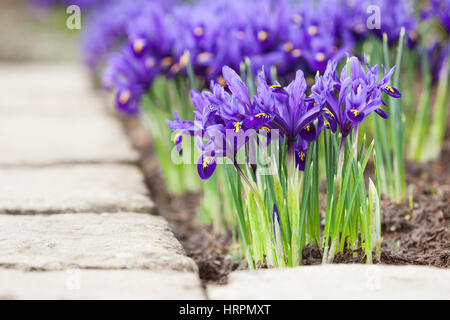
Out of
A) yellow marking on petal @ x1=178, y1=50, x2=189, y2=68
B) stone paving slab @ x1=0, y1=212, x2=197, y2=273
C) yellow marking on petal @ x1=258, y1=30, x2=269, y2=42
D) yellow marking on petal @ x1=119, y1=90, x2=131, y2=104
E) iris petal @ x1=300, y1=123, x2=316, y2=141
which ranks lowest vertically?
stone paving slab @ x1=0, y1=212, x2=197, y2=273

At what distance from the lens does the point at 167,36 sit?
102 inches

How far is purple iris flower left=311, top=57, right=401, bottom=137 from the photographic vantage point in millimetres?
1460

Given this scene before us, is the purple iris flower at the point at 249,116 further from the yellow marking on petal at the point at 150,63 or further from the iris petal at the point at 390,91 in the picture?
the yellow marking on petal at the point at 150,63

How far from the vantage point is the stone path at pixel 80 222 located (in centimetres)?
144

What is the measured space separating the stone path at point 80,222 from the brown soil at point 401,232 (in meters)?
0.21

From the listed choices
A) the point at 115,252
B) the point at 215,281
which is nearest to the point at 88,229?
the point at 115,252

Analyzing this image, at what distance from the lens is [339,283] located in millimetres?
1420

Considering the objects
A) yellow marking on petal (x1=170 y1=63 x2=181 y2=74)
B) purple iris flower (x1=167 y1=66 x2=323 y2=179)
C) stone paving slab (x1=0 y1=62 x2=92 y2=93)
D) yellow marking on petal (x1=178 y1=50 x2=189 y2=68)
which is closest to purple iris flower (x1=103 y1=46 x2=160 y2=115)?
yellow marking on petal (x1=170 y1=63 x2=181 y2=74)

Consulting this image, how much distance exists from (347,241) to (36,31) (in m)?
9.21

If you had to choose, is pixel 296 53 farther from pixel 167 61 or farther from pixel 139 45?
pixel 139 45

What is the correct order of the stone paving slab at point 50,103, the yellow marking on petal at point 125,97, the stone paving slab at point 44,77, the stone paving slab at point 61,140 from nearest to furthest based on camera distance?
the yellow marking on petal at point 125,97 < the stone paving slab at point 61,140 < the stone paving slab at point 50,103 < the stone paving slab at point 44,77

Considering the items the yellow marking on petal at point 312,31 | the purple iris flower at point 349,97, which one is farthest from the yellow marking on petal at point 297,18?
the purple iris flower at point 349,97

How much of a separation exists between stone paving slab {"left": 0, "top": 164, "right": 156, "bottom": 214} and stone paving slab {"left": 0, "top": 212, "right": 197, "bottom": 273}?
0.10 m

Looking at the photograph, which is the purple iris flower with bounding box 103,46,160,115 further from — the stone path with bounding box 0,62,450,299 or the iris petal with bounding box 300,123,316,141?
the iris petal with bounding box 300,123,316,141
